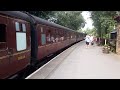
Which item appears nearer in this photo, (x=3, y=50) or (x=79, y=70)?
(x=3, y=50)

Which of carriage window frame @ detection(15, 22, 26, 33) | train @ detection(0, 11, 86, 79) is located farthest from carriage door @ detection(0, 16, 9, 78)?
carriage window frame @ detection(15, 22, 26, 33)

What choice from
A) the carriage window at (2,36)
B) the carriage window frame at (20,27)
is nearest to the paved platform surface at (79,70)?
the carriage window frame at (20,27)

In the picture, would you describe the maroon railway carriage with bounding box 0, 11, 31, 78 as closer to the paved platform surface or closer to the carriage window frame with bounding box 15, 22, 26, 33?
the carriage window frame with bounding box 15, 22, 26, 33

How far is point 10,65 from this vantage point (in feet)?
31.3

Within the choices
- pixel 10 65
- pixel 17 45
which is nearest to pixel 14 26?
pixel 17 45

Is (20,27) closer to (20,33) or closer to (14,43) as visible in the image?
(20,33)

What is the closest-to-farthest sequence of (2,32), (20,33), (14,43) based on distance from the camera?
(2,32), (14,43), (20,33)

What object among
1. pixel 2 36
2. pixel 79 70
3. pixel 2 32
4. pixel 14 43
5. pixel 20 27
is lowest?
pixel 79 70

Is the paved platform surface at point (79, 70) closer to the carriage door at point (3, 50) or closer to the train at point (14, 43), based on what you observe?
the train at point (14, 43)

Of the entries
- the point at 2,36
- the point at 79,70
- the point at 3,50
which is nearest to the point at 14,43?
the point at 2,36

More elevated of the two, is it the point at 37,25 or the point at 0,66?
the point at 37,25

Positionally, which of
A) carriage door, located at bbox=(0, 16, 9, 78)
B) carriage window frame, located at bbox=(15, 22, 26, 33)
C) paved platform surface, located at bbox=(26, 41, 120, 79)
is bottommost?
paved platform surface, located at bbox=(26, 41, 120, 79)
